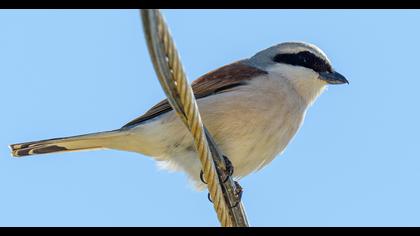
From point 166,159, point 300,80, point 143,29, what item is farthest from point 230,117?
point 143,29

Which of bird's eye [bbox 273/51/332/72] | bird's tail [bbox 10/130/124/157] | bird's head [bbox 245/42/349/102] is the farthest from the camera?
bird's eye [bbox 273/51/332/72]

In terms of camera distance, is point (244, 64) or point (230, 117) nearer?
point (230, 117)

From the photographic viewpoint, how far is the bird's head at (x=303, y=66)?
17.2 feet

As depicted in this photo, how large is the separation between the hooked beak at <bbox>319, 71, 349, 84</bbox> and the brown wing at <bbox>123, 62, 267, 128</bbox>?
1.63ft

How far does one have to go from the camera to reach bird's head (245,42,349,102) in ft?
17.2

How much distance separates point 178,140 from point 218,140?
0.26m

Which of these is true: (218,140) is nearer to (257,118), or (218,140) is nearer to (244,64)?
(257,118)

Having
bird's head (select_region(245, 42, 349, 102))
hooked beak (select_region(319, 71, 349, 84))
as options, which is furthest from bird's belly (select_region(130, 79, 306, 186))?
hooked beak (select_region(319, 71, 349, 84))

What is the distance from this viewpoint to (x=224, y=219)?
3346 millimetres

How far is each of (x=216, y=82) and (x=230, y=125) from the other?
0.55m

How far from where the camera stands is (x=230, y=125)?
4.54 m

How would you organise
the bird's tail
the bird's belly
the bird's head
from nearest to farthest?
the bird's belly
the bird's tail
the bird's head

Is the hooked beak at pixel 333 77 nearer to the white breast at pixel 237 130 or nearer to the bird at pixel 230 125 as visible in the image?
the bird at pixel 230 125

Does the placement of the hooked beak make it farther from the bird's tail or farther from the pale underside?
the bird's tail
